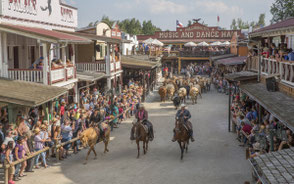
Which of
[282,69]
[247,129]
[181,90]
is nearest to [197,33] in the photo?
[181,90]

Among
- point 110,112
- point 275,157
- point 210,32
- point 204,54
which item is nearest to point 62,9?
point 110,112

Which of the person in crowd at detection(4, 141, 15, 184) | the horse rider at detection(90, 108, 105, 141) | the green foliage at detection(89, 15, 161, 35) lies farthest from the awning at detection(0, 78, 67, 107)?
the green foliage at detection(89, 15, 161, 35)

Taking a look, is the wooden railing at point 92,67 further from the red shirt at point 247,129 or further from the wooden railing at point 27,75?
the red shirt at point 247,129

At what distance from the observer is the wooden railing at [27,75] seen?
16.6 m

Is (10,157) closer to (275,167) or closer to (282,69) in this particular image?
(275,167)

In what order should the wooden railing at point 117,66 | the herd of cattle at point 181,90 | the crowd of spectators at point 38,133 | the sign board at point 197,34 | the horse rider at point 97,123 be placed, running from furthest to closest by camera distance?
1. the sign board at point 197,34
2. the wooden railing at point 117,66
3. the herd of cattle at point 181,90
4. the horse rider at point 97,123
5. the crowd of spectators at point 38,133

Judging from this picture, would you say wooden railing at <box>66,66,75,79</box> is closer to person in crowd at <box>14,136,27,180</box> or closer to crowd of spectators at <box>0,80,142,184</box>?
crowd of spectators at <box>0,80,142,184</box>

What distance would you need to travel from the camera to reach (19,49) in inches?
811

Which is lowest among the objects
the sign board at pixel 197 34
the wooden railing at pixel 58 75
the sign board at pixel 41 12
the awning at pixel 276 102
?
the awning at pixel 276 102

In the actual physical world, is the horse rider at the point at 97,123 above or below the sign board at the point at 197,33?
below

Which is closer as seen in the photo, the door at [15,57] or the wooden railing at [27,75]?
the wooden railing at [27,75]

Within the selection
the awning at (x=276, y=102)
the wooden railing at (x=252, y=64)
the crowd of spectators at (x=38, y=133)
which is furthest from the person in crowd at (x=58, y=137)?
the wooden railing at (x=252, y=64)

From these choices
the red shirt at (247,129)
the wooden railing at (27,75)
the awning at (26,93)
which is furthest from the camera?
the wooden railing at (27,75)

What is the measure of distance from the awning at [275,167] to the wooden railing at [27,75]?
11.3 m
